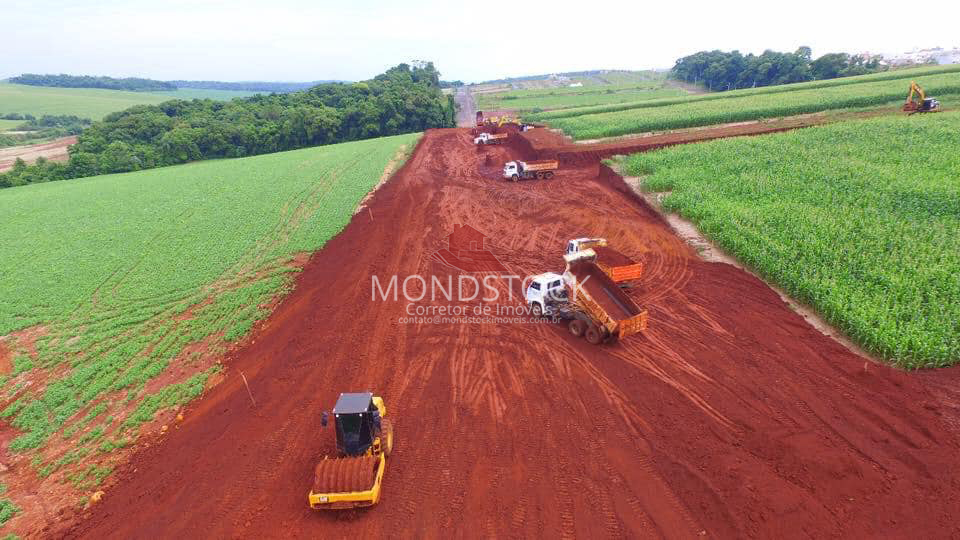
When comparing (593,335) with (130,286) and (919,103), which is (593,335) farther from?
(919,103)

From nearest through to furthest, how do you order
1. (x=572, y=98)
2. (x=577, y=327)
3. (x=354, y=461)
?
1. (x=354, y=461)
2. (x=577, y=327)
3. (x=572, y=98)

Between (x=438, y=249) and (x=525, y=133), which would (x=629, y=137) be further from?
(x=438, y=249)

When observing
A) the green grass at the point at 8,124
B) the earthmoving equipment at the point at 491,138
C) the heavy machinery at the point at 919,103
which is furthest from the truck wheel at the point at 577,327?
the green grass at the point at 8,124

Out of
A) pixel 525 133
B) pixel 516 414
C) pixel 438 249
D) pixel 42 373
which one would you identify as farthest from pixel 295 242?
pixel 525 133

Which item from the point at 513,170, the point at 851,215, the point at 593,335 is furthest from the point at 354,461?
the point at 513,170

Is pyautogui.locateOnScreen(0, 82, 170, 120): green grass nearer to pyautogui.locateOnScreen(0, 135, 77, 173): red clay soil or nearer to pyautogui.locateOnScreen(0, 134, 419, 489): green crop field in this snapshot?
pyautogui.locateOnScreen(0, 135, 77, 173): red clay soil

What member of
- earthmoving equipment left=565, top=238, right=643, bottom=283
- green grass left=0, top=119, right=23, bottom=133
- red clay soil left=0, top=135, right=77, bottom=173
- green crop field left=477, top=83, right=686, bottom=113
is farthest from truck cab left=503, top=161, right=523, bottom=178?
green grass left=0, top=119, right=23, bottom=133
